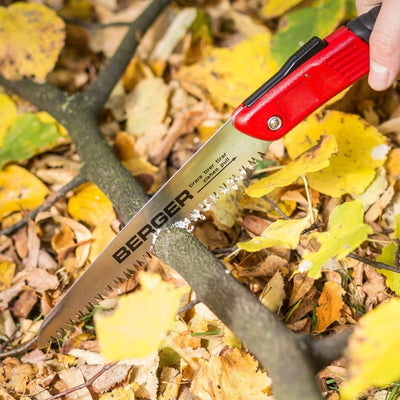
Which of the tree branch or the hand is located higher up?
the hand

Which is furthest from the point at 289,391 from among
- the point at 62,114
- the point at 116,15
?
the point at 116,15

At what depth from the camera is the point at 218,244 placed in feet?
5.60

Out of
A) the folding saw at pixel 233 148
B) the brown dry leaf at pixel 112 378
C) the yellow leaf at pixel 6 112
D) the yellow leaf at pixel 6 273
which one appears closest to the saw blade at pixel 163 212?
the folding saw at pixel 233 148

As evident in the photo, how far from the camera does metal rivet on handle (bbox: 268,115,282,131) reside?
1464 millimetres

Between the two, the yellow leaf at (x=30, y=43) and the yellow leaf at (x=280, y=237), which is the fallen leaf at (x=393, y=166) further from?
the yellow leaf at (x=30, y=43)

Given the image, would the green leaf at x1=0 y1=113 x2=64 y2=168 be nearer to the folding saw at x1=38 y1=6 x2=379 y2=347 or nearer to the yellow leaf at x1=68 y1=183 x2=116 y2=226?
the yellow leaf at x1=68 y1=183 x2=116 y2=226

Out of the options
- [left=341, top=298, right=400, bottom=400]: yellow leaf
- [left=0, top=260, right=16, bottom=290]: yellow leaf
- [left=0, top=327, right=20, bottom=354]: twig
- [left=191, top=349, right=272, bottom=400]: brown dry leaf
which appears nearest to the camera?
[left=341, top=298, right=400, bottom=400]: yellow leaf

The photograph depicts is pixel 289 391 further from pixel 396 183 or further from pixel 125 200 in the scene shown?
pixel 396 183

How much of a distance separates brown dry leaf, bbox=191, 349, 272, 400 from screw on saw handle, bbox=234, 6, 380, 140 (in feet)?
2.36

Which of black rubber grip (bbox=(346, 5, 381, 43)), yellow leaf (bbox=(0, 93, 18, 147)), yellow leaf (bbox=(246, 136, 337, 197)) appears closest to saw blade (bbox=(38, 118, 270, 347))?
yellow leaf (bbox=(246, 136, 337, 197))

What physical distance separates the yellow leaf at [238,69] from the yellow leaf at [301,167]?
530 millimetres

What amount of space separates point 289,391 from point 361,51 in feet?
3.38

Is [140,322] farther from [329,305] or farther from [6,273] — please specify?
[6,273]

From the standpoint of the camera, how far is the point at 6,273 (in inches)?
69.5
